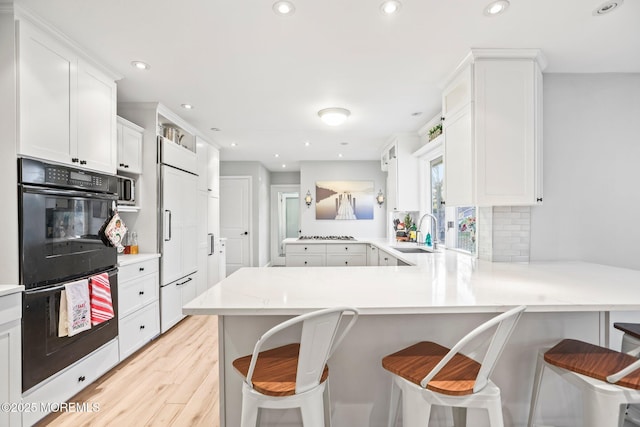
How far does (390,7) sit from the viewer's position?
1702mm

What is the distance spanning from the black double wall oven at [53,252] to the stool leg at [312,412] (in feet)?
5.55

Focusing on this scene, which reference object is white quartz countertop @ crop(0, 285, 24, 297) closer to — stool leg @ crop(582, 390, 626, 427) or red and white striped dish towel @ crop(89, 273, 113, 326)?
red and white striped dish towel @ crop(89, 273, 113, 326)

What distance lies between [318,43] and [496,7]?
1.05 meters

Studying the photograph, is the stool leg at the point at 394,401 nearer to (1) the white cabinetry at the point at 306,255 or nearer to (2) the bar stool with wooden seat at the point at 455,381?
(2) the bar stool with wooden seat at the point at 455,381

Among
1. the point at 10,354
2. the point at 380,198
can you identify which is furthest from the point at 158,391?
the point at 380,198

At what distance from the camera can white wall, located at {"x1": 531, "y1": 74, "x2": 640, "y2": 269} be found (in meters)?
2.41

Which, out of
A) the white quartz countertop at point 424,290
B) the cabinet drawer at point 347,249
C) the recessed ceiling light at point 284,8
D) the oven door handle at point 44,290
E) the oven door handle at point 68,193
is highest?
the recessed ceiling light at point 284,8

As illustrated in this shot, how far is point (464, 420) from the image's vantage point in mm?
1357

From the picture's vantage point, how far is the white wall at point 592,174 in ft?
7.91

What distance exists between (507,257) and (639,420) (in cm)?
112

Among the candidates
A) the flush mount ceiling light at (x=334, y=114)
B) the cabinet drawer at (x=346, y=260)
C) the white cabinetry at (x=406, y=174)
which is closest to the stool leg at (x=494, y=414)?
the flush mount ceiling light at (x=334, y=114)

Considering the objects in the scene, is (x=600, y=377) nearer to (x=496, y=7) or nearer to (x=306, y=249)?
(x=496, y=7)

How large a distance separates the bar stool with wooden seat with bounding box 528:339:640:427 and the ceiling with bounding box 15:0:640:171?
5.88 feet

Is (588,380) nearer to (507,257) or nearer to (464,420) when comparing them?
(464,420)
